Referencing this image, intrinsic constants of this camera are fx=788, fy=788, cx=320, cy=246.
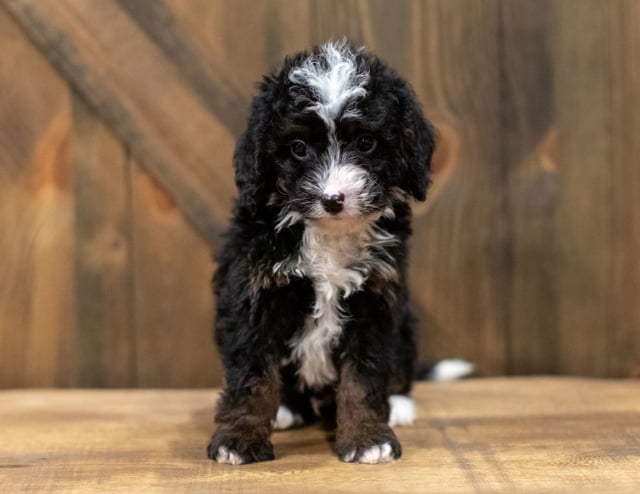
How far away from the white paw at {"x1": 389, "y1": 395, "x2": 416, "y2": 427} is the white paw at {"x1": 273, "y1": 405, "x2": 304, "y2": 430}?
0.39 m

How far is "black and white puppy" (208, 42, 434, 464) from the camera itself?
8.48 feet

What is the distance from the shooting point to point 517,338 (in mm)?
4008

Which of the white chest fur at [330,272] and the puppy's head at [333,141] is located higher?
the puppy's head at [333,141]

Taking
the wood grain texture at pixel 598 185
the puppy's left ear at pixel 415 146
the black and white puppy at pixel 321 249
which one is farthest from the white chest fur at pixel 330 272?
the wood grain texture at pixel 598 185

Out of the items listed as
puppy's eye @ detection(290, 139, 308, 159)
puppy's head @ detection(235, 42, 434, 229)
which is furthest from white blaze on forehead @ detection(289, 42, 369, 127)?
puppy's eye @ detection(290, 139, 308, 159)

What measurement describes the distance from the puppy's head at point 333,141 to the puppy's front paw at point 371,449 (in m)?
0.75

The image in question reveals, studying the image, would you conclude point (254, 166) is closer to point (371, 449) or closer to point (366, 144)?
point (366, 144)

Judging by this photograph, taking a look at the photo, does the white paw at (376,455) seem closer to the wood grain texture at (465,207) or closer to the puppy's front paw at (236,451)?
the puppy's front paw at (236,451)

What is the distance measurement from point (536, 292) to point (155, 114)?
2.08m

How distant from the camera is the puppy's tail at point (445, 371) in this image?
3908 mm

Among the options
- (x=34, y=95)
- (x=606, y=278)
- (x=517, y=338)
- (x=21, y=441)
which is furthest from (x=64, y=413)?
(x=606, y=278)

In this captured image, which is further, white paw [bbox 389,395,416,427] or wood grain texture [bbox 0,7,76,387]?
wood grain texture [bbox 0,7,76,387]

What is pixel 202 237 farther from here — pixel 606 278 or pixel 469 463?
pixel 606 278

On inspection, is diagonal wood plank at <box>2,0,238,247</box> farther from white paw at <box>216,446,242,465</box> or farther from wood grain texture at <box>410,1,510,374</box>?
white paw at <box>216,446,242,465</box>
